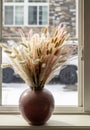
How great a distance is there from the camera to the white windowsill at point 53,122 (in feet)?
6.83

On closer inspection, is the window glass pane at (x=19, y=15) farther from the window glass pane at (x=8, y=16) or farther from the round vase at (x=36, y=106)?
the round vase at (x=36, y=106)

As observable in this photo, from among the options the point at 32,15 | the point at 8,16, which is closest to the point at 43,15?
the point at 32,15

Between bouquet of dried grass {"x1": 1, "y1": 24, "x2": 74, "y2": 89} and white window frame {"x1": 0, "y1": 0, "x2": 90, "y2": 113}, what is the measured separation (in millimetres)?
225

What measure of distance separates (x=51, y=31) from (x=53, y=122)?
2.05 ft


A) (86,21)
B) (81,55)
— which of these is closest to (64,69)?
(81,55)

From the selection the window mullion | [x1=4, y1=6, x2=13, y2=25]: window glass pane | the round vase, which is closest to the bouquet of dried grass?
the round vase

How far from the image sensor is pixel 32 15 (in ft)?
7.86

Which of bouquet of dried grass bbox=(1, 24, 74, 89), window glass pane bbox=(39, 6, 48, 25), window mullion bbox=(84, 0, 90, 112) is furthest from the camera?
window glass pane bbox=(39, 6, 48, 25)

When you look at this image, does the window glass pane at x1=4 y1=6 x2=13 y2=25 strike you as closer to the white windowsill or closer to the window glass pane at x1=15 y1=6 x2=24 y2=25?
the window glass pane at x1=15 y1=6 x2=24 y2=25

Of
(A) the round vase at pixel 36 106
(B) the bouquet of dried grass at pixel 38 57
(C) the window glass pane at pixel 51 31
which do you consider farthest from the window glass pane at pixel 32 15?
(A) the round vase at pixel 36 106

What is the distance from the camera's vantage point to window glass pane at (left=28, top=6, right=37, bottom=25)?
7.85 feet

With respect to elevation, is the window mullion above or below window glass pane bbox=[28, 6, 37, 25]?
below

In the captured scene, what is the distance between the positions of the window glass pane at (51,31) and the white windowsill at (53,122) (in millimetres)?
146

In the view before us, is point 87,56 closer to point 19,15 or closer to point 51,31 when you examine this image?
point 51,31
